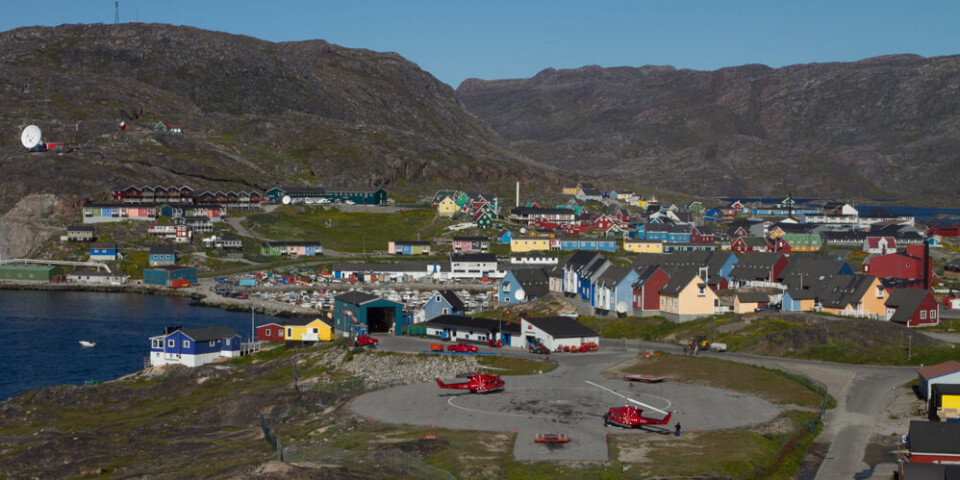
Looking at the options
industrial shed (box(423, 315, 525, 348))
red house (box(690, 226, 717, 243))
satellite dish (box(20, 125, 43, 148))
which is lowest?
industrial shed (box(423, 315, 525, 348))

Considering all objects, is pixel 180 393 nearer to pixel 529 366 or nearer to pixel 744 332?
pixel 529 366

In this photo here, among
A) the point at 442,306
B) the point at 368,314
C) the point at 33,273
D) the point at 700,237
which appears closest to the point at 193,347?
the point at 368,314

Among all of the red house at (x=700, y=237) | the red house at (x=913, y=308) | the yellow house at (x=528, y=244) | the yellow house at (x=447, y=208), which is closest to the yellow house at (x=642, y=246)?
the red house at (x=700, y=237)

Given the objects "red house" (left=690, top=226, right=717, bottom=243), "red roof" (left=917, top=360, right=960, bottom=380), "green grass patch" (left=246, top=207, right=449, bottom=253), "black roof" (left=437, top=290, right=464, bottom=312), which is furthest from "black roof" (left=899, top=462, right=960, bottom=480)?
"red house" (left=690, top=226, right=717, bottom=243)

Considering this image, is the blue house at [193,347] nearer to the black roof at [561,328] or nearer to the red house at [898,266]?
the black roof at [561,328]

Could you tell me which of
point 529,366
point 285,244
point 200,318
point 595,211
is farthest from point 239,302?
point 595,211

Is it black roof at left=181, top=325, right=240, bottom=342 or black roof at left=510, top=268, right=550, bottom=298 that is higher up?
black roof at left=510, top=268, right=550, bottom=298

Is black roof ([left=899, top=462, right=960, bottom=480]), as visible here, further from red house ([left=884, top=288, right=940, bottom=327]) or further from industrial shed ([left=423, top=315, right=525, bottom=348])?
red house ([left=884, top=288, right=940, bottom=327])
